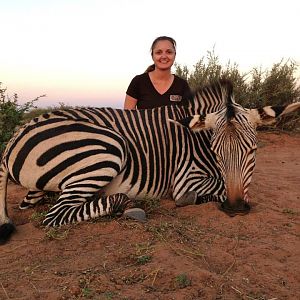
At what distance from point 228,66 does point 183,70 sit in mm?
1234

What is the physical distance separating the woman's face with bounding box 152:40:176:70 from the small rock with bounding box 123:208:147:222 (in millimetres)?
2794

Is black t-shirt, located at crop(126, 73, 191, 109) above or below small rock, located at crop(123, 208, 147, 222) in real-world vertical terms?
above

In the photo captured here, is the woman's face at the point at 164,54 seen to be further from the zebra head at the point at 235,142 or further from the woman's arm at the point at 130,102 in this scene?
the zebra head at the point at 235,142

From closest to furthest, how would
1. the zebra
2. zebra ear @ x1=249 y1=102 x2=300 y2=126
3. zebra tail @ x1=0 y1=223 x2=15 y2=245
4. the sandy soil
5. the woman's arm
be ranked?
the sandy soil, zebra tail @ x1=0 y1=223 x2=15 y2=245, the zebra, zebra ear @ x1=249 y1=102 x2=300 y2=126, the woman's arm

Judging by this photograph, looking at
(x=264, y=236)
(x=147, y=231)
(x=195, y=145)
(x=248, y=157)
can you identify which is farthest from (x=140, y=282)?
(x=195, y=145)

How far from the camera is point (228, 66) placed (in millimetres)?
11281

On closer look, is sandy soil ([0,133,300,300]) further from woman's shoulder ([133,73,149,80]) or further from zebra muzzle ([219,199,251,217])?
woman's shoulder ([133,73,149,80])

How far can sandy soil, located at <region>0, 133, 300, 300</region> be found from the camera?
2.40 m

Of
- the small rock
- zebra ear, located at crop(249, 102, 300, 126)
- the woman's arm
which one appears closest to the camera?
the small rock

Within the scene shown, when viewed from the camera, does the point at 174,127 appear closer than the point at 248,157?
No

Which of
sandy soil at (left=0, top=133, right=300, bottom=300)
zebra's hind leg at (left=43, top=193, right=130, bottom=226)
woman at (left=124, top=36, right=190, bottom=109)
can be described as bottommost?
→ sandy soil at (left=0, top=133, right=300, bottom=300)

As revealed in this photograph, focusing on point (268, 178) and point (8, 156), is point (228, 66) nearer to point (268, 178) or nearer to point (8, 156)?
point (268, 178)

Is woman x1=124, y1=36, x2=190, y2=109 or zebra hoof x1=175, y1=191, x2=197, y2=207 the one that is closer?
zebra hoof x1=175, y1=191, x2=197, y2=207

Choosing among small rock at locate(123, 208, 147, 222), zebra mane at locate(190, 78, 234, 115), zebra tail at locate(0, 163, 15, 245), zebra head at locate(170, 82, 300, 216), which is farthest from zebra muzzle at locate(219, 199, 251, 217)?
zebra tail at locate(0, 163, 15, 245)
